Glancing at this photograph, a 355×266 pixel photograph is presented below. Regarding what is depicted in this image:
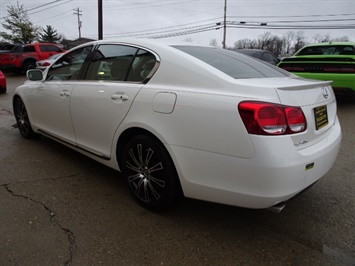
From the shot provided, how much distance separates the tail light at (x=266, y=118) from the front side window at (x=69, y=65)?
2249 mm

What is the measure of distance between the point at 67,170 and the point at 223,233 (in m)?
2.14

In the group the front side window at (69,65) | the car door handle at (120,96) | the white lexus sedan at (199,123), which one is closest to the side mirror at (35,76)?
the front side window at (69,65)

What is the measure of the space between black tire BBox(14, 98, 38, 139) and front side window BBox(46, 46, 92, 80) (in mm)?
1021

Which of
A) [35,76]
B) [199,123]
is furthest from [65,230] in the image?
[35,76]

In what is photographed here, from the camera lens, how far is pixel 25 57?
17781 millimetres

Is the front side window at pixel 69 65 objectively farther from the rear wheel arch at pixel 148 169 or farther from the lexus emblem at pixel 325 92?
the lexus emblem at pixel 325 92

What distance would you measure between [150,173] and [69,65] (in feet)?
6.55

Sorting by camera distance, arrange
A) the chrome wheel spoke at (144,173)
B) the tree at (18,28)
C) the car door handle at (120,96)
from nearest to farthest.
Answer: the chrome wheel spoke at (144,173) < the car door handle at (120,96) < the tree at (18,28)

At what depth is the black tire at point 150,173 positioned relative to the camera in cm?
259

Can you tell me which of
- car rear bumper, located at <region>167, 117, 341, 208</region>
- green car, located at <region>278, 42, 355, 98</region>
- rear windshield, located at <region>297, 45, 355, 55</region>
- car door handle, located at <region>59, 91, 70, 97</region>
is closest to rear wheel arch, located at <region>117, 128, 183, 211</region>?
car rear bumper, located at <region>167, 117, 341, 208</region>

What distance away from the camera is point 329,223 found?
2713mm

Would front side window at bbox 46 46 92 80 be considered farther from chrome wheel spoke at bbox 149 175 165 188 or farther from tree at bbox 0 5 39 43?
tree at bbox 0 5 39 43

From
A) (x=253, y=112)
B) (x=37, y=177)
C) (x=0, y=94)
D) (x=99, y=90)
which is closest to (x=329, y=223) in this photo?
(x=253, y=112)

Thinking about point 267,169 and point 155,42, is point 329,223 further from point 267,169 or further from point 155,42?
point 155,42
